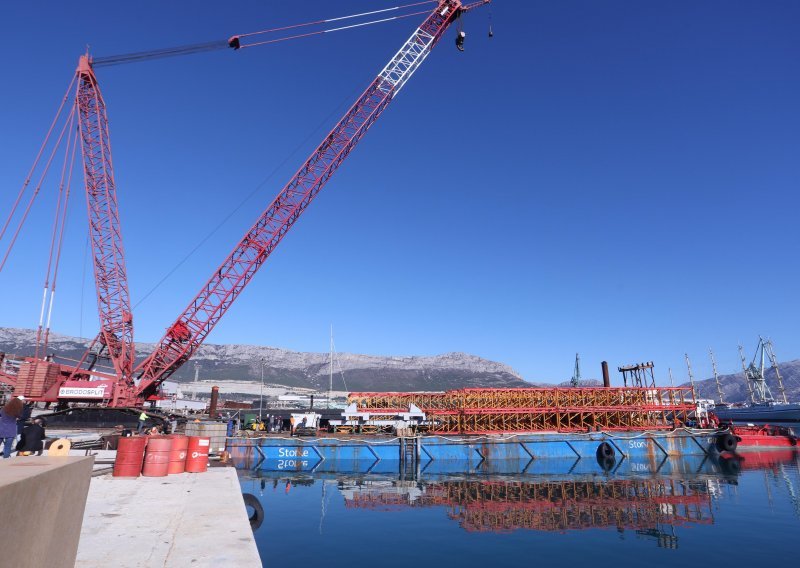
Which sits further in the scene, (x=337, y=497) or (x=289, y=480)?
(x=289, y=480)

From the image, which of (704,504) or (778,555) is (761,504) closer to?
(704,504)

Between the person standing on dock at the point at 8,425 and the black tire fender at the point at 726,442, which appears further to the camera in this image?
the black tire fender at the point at 726,442

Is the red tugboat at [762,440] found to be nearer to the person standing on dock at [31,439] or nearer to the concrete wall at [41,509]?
the person standing on dock at [31,439]

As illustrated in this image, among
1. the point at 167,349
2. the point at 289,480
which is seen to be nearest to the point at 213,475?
the point at 289,480

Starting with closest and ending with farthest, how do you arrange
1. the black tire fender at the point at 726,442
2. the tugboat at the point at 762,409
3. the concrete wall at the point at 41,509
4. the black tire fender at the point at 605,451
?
the concrete wall at the point at 41,509 → the black tire fender at the point at 605,451 → the black tire fender at the point at 726,442 → the tugboat at the point at 762,409

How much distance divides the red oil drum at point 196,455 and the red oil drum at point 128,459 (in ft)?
5.57

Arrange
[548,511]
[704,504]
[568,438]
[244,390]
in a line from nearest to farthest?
1. [548,511]
2. [704,504]
3. [568,438]
4. [244,390]

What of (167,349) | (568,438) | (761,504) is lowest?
(761,504)

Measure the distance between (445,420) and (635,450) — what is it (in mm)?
18391

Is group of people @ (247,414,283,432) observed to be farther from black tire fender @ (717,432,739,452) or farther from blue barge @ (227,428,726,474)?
black tire fender @ (717,432,739,452)

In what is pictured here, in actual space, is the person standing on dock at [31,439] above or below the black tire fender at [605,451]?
above

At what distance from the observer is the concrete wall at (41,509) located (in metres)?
2.82

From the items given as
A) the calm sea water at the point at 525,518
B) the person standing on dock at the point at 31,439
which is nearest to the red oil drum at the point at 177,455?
the calm sea water at the point at 525,518

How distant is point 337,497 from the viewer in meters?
27.6
